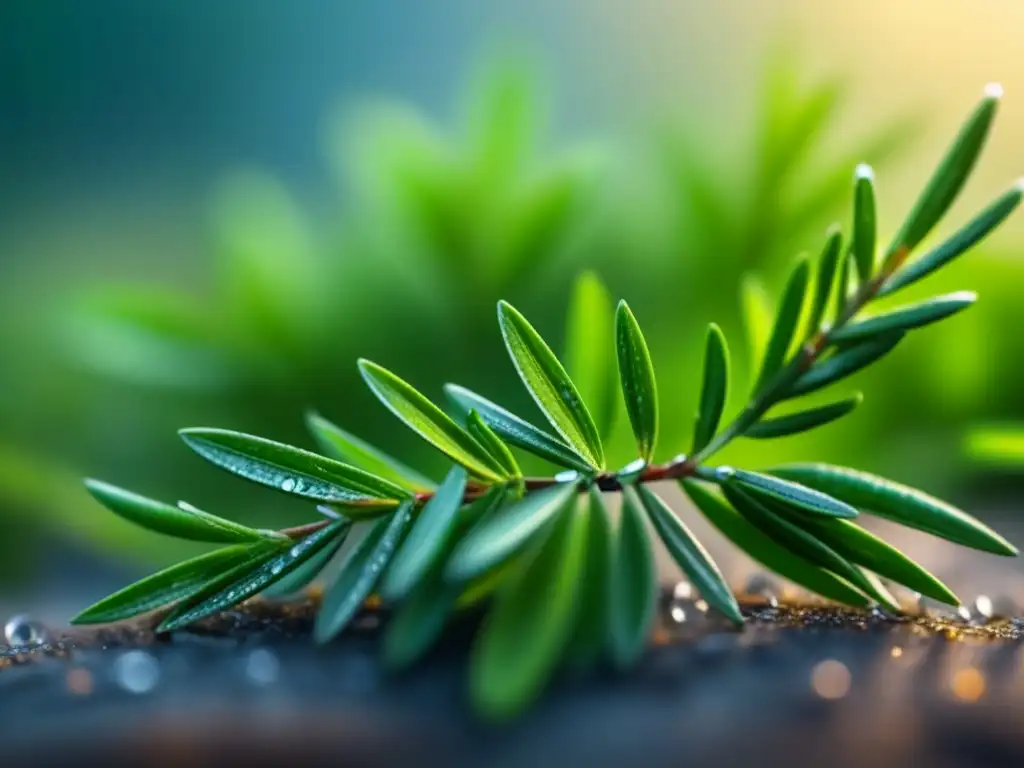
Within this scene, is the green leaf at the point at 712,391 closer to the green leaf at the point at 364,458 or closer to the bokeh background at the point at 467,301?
the green leaf at the point at 364,458

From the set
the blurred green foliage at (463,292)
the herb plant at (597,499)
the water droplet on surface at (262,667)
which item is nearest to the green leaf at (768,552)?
the herb plant at (597,499)

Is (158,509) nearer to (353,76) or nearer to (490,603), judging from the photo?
(490,603)

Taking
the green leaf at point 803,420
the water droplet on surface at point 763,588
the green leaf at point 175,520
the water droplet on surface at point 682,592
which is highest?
the green leaf at point 175,520

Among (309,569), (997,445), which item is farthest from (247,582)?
(997,445)

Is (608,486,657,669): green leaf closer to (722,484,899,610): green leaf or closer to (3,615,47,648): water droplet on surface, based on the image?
(722,484,899,610): green leaf

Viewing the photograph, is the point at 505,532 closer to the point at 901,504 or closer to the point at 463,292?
the point at 901,504
